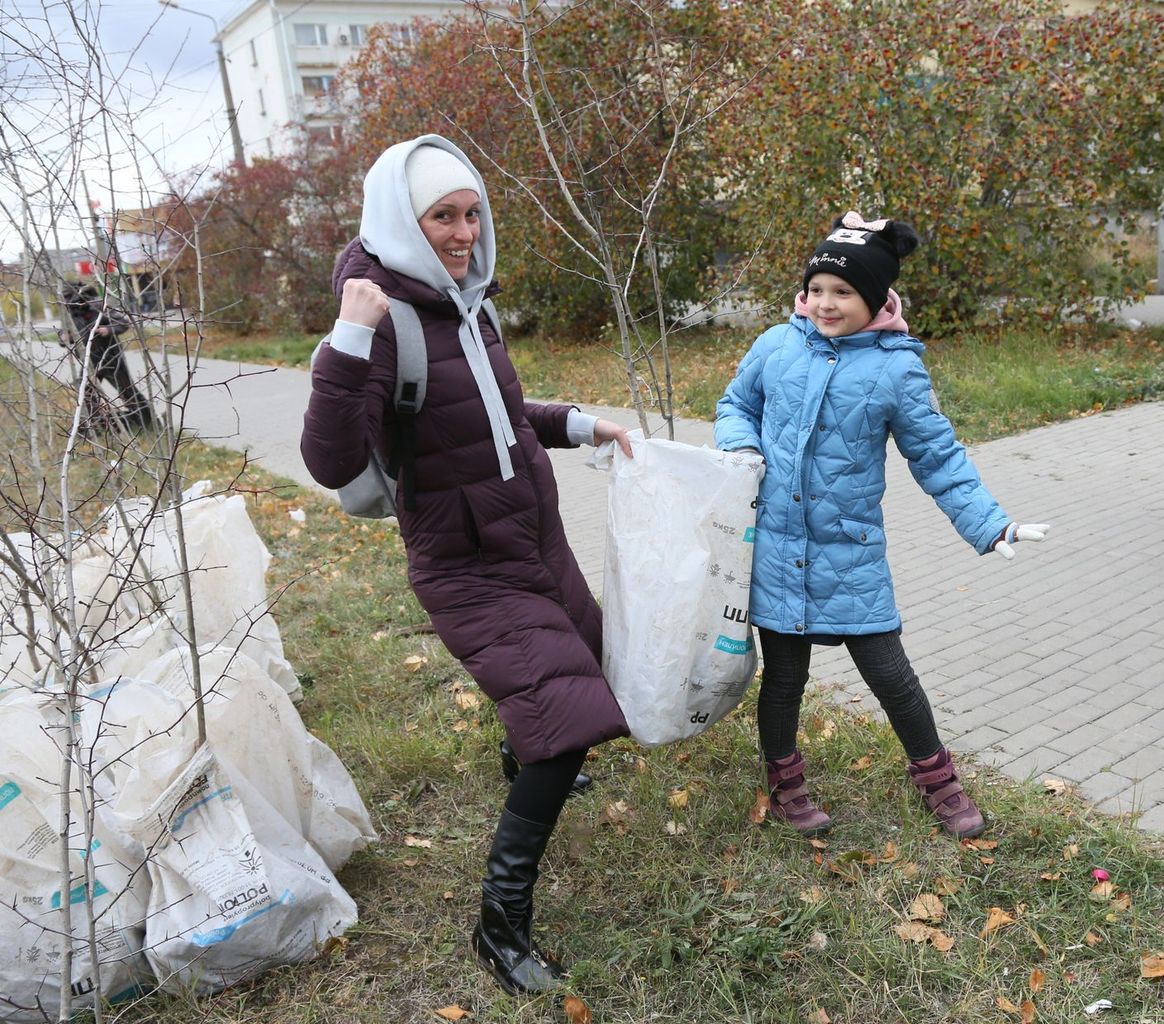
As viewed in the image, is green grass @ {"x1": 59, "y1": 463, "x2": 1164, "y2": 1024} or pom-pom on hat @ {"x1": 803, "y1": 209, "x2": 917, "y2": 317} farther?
pom-pom on hat @ {"x1": 803, "y1": 209, "x2": 917, "y2": 317}

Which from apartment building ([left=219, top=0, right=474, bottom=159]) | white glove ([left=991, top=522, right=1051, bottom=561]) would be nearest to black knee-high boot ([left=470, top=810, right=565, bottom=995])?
white glove ([left=991, top=522, right=1051, bottom=561])

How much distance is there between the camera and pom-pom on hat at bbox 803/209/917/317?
270cm

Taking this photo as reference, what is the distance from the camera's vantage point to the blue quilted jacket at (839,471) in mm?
2738

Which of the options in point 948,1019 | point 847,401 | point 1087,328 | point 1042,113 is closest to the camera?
point 948,1019

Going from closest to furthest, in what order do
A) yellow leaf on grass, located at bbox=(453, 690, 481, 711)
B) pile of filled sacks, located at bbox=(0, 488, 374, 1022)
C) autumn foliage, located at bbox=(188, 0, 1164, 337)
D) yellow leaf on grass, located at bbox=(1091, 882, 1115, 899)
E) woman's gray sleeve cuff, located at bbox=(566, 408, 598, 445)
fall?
pile of filled sacks, located at bbox=(0, 488, 374, 1022) < yellow leaf on grass, located at bbox=(1091, 882, 1115, 899) < woman's gray sleeve cuff, located at bbox=(566, 408, 598, 445) < yellow leaf on grass, located at bbox=(453, 690, 481, 711) < autumn foliage, located at bbox=(188, 0, 1164, 337)

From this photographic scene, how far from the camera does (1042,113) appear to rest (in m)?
9.54

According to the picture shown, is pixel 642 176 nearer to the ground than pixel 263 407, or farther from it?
farther from it

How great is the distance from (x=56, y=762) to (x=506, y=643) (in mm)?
1181

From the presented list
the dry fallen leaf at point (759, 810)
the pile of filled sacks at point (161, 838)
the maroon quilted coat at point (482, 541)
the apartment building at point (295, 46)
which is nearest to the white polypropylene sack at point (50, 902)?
the pile of filled sacks at point (161, 838)

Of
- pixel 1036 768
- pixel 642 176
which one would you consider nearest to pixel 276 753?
pixel 1036 768

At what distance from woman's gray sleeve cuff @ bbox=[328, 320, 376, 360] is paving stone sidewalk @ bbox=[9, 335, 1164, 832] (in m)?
0.56

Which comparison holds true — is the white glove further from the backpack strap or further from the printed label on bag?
the backpack strap

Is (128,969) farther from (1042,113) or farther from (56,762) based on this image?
(1042,113)

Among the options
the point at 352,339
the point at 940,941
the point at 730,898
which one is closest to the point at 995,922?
the point at 940,941
